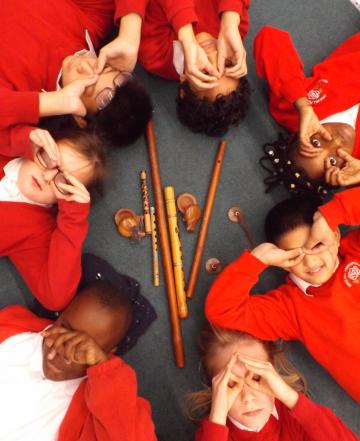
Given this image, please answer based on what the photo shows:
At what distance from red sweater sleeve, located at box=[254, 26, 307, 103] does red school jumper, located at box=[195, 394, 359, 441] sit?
2.96 feet

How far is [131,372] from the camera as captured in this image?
1089mm

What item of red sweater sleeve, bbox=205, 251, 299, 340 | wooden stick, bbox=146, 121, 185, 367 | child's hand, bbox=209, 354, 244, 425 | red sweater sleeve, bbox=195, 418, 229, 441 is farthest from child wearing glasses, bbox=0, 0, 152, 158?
red sweater sleeve, bbox=195, 418, 229, 441

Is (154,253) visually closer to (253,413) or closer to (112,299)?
(112,299)

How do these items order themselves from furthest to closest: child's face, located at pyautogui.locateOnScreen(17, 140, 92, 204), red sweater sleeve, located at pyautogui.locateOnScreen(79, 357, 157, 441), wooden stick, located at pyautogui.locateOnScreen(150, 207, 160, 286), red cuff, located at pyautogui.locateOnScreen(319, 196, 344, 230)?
wooden stick, located at pyautogui.locateOnScreen(150, 207, 160, 286)
red cuff, located at pyautogui.locateOnScreen(319, 196, 344, 230)
child's face, located at pyautogui.locateOnScreen(17, 140, 92, 204)
red sweater sleeve, located at pyautogui.locateOnScreen(79, 357, 157, 441)

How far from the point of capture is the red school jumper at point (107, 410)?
3.33 feet

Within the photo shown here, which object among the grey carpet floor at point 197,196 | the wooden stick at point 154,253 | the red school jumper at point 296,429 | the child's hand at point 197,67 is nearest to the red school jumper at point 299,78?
the grey carpet floor at point 197,196

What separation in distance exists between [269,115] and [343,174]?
373 millimetres

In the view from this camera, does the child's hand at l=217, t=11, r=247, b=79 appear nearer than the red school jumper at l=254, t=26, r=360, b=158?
Yes

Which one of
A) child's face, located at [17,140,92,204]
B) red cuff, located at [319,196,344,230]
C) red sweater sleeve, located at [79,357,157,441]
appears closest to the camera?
red sweater sleeve, located at [79,357,157,441]

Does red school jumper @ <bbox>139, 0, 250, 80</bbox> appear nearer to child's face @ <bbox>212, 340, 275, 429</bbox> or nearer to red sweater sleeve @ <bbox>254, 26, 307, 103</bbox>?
red sweater sleeve @ <bbox>254, 26, 307, 103</bbox>

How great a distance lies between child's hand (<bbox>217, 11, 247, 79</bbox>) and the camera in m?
1.13

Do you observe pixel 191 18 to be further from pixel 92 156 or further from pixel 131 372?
pixel 131 372

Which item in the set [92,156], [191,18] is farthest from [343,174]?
[92,156]

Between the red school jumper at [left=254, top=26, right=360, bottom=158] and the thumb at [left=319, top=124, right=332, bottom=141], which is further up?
the red school jumper at [left=254, top=26, right=360, bottom=158]
